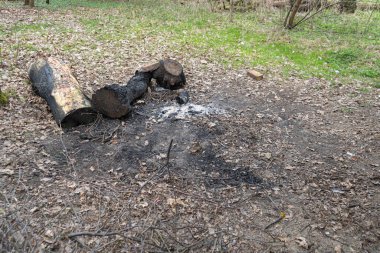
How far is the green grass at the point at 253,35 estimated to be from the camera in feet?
26.7

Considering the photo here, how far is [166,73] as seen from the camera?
6355 mm

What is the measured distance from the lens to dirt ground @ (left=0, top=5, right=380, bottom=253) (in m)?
3.34

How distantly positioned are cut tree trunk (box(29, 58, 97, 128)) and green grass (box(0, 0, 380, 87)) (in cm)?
245

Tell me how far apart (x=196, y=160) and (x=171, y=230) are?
1.31m

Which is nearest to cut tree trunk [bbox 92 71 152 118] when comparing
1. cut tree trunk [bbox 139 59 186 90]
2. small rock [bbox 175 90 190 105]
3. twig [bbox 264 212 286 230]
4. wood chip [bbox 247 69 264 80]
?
small rock [bbox 175 90 190 105]

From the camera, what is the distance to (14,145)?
461 cm

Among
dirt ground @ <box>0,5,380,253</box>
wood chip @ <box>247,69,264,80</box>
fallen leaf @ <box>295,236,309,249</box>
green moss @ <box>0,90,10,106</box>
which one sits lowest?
fallen leaf @ <box>295,236,309,249</box>

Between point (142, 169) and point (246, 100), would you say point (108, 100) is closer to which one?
point (142, 169)

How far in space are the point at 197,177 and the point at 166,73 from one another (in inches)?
108

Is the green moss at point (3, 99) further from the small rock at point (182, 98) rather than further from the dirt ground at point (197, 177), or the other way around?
the small rock at point (182, 98)

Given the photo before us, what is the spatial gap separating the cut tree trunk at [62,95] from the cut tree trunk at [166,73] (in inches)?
56.7

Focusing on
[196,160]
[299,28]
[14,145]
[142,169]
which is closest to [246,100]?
[196,160]

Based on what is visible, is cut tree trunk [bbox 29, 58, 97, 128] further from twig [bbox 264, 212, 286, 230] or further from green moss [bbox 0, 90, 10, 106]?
twig [bbox 264, 212, 286, 230]

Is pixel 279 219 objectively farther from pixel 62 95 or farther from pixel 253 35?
pixel 253 35
